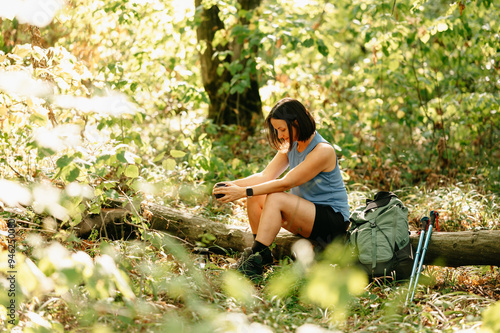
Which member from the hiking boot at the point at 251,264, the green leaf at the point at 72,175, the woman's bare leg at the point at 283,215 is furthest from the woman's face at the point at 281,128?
the green leaf at the point at 72,175

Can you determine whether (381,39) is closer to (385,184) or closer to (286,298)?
(385,184)

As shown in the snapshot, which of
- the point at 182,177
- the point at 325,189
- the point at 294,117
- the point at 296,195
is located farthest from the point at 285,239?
the point at 182,177

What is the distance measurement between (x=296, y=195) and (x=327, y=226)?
365 mm

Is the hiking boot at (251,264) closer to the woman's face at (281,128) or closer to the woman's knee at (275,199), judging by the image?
the woman's knee at (275,199)

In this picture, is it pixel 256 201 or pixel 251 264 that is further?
A: pixel 256 201

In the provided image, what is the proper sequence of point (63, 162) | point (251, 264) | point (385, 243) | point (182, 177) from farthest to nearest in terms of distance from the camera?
point (182, 177)
point (251, 264)
point (385, 243)
point (63, 162)

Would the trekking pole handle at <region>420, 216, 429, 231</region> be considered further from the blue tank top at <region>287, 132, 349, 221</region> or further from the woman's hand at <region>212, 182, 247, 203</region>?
the woman's hand at <region>212, 182, 247, 203</region>

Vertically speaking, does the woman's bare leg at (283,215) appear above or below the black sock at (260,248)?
above

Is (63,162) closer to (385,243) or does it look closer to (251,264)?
(251,264)

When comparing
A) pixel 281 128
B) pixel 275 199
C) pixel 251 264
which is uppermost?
pixel 281 128

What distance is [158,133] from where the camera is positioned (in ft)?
24.7

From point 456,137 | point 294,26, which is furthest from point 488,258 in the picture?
point 294,26

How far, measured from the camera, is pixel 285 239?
3676mm

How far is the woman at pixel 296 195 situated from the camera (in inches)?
135
